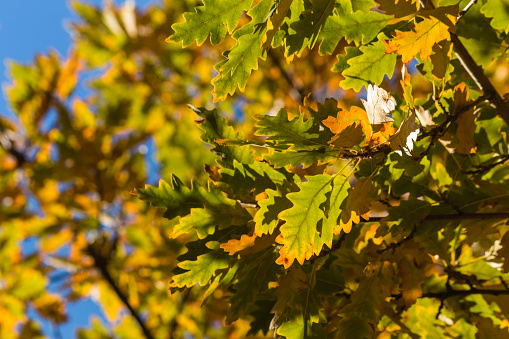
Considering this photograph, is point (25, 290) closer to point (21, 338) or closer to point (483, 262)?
point (21, 338)

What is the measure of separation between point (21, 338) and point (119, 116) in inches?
65.9

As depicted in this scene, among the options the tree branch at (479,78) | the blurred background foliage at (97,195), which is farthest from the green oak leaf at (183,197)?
the blurred background foliage at (97,195)

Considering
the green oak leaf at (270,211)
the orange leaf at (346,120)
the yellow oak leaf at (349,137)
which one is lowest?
the green oak leaf at (270,211)

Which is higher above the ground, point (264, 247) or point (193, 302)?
point (264, 247)

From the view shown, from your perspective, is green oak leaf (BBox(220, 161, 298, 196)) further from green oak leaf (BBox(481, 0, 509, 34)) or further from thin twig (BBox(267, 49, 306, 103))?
thin twig (BBox(267, 49, 306, 103))

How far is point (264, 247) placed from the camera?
121 cm

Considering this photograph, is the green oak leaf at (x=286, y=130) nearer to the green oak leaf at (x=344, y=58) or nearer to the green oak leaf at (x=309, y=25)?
the green oak leaf at (x=309, y=25)

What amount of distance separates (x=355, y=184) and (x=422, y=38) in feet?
1.15

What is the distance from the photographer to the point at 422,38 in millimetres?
1055

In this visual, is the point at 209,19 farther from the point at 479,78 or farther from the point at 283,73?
the point at 283,73

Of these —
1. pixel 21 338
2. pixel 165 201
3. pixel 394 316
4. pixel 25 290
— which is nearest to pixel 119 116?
pixel 25 290

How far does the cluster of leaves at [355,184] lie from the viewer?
1.11 meters

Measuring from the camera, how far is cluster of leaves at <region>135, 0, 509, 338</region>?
43.7 inches

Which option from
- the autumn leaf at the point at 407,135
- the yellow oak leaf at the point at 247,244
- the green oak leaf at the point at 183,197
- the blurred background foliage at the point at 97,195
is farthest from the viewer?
the blurred background foliage at the point at 97,195
